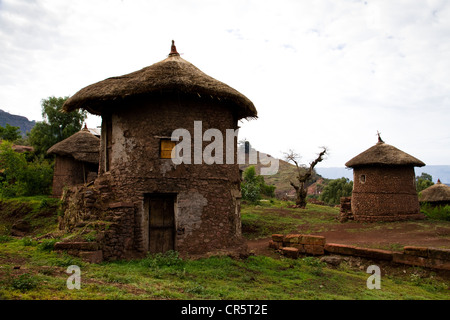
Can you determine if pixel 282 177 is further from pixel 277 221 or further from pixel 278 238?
pixel 278 238

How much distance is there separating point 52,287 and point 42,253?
10.3 feet

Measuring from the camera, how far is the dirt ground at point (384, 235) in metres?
11.7

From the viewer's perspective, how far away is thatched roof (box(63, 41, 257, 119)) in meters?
8.93

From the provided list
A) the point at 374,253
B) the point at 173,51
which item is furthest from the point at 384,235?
the point at 173,51

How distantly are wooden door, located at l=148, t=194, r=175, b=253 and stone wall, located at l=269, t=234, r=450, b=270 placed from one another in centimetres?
472

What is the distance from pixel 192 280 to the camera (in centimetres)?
686

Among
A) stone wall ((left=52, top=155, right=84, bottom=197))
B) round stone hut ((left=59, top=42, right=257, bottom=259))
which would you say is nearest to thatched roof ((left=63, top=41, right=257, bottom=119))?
round stone hut ((left=59, top=42, right=257, bottom=259))

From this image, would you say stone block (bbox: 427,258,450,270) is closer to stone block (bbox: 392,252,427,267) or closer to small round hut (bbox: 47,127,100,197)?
stone block (bbox: 392,252,427,267)

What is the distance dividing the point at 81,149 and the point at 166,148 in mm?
13334

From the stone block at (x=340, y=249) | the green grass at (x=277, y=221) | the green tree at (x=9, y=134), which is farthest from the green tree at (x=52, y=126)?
the stone block at (x=340, y=249)

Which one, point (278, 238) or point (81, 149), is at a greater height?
point (81, 149)

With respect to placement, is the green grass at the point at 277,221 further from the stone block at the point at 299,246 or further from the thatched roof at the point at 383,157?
the thatched roof at the point at 383,157

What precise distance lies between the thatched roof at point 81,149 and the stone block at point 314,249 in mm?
14541

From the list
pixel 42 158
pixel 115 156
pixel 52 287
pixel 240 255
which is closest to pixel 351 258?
pixel 240 255
